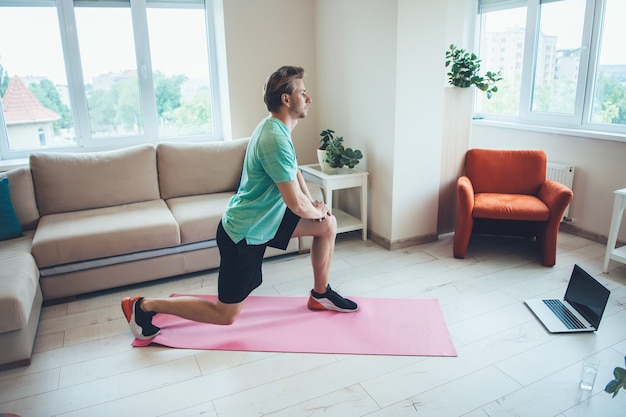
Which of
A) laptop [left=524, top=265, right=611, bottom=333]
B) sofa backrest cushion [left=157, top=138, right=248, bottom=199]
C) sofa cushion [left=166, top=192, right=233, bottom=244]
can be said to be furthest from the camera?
sofa backrest cushion [left=157, top=138, right=248, bottom=199]

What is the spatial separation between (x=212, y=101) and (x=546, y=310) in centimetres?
327

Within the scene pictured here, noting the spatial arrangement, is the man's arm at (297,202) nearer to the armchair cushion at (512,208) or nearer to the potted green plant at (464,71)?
the armchair cushion at (512,208)

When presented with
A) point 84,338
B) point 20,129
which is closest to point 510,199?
point 84,338

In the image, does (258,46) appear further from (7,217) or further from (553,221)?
(553,221)

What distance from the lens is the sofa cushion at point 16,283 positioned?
2240 mm

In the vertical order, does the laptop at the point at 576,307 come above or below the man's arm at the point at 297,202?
below

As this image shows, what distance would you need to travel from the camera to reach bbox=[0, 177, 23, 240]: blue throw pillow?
3.01 meters

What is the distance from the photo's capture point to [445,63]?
3652 mm

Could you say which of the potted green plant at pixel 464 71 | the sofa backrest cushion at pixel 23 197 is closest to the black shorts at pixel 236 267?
the sofa backrest cushion at pixel 23 197

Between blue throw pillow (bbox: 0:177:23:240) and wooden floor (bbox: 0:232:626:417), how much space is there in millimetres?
559

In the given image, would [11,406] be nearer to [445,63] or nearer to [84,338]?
[84,338]

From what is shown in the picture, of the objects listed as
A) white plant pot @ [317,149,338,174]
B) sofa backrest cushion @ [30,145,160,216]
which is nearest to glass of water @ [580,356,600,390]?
white plant pot @ [317,149,338,174]

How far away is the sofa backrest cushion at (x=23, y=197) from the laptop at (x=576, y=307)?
3.21 metres

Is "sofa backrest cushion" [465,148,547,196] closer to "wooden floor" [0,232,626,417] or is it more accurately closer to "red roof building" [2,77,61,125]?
"wooden floor" [0,232,626,417]
